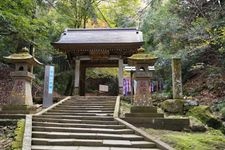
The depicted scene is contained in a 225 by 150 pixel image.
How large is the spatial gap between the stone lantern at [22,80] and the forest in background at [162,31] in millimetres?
1582

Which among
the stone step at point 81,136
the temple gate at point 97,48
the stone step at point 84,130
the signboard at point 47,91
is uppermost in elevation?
the temple gate at point 97,48

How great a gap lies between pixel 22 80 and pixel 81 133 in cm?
385

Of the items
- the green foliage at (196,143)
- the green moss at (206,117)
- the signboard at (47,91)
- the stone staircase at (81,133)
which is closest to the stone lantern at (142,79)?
the stone staircase at (81,133)

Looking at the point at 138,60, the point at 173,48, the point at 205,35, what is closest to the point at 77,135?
the point at 138,60

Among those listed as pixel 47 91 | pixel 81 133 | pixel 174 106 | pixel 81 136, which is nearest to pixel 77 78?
pixel 47 91

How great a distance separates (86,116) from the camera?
424 inches

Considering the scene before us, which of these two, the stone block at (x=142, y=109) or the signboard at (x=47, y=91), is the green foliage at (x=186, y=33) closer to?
the stone block at (x=142, y=109)

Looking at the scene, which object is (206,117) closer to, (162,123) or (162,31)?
(162,123)

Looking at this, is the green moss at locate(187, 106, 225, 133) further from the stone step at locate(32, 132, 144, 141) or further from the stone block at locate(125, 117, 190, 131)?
the stone step at locate(32, 132, 144, 141)

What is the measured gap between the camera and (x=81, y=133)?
830 centimetres

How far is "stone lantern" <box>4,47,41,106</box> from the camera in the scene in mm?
10758

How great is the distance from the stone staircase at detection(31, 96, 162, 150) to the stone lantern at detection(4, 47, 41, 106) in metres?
1.02

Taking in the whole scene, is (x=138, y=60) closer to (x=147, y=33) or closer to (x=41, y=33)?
(x=41, y=33)

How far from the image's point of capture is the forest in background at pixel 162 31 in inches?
532
